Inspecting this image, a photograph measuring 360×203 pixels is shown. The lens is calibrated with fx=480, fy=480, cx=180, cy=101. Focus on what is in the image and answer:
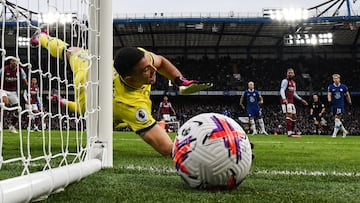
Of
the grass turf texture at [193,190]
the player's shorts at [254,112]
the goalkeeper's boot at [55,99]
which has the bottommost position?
the player's shorts at [254,112]

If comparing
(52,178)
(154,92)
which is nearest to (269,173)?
(52,178)

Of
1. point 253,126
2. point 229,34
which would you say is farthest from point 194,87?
point 229,34

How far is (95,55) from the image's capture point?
4031 mm

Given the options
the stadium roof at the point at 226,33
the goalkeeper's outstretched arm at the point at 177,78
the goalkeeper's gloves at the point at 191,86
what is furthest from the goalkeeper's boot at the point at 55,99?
the stadium roof at the point at 226,33

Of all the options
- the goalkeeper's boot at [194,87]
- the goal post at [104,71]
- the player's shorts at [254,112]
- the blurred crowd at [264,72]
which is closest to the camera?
the goal post at [104,71]

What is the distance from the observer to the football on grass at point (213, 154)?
8.20 feet

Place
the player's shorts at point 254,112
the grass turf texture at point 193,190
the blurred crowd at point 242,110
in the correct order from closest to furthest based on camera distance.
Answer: the grass turf texture at point 193,190 → the player's shorts at point 254,112 → the blurred crowd at point 242,110

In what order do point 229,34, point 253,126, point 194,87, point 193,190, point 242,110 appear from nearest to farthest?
point 193,190 → point 194,87 → point 253,126 → point 242,110 → point 229,34

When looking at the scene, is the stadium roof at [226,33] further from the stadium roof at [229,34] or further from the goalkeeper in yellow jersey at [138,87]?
the goalkeeper in yellow jersey at [138,87]

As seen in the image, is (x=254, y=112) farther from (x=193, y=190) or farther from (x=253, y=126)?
(x=193, y=190)

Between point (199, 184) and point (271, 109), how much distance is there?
26.9 meters

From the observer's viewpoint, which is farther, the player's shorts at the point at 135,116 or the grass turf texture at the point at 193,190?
the player's shorts at the point at 135,116

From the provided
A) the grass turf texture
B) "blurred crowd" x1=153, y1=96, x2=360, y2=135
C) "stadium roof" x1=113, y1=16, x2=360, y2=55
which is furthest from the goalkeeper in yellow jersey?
"blurred crowd" x1=153, y1=96, x2=360, y2=135

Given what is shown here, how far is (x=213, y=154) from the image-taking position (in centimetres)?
249
